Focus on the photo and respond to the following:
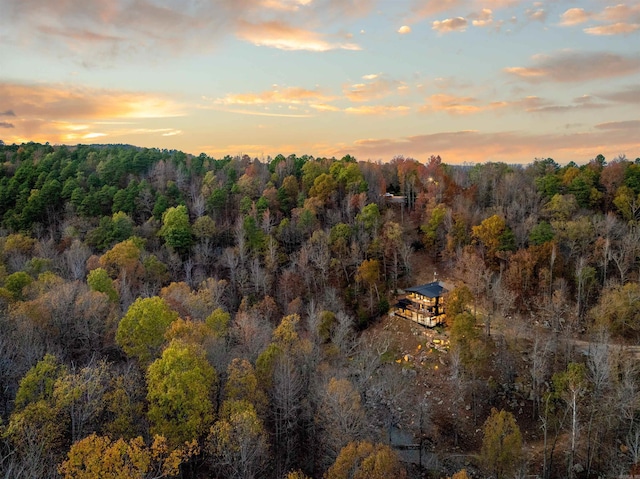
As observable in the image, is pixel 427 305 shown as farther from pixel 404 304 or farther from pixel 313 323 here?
pixel 313 323

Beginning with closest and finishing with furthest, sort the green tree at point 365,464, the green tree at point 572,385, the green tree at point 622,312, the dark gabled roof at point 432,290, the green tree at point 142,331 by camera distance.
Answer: the green tree at point 365,464, the green tree at point 142,331, the green tree at point 572,385, the green tree at point 622,312, the dark gabled roof at point 432,290

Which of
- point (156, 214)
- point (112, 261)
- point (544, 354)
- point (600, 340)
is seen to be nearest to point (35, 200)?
point (156, 214)

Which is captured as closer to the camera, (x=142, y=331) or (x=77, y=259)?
(x=142, y=331)

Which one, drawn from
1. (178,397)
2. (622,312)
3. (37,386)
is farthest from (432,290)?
(37,386)

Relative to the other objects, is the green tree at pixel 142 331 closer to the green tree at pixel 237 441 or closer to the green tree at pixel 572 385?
the green tree at pixel 237 441

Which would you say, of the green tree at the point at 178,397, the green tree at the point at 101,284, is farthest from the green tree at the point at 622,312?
the green tree at the point at 101,284

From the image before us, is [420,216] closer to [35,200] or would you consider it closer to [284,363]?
[284,363]
